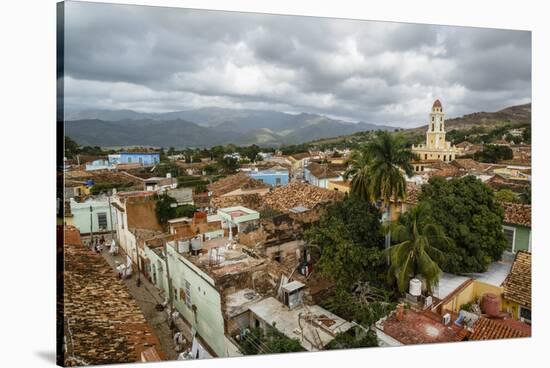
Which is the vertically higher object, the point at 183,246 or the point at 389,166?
the point at 389,166

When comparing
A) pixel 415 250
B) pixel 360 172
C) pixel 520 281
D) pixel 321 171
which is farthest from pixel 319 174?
pixel 520 281

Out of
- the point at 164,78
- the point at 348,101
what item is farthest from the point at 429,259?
the point at 164,78

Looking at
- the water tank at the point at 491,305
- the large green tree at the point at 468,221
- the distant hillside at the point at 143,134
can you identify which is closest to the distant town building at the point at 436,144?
the large green tree at the point at 468,221

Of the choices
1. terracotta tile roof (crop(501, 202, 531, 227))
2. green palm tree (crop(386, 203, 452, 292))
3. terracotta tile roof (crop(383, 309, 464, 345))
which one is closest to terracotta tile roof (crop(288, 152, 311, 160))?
green palm tree (crop(386, 203, 452, 292))

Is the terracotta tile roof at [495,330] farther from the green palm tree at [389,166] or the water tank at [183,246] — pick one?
the water tank at [183,246]

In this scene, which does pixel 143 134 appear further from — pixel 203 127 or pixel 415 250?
pixel 415 250

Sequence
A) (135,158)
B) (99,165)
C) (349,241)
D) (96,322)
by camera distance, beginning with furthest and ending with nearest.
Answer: (349,241)
(135,158)
(99,165)
(96,322)

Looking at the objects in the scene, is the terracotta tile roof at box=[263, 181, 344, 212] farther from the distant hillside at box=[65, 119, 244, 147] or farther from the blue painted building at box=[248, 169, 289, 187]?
the distant hillside at box=[65, 119, 244, 147]

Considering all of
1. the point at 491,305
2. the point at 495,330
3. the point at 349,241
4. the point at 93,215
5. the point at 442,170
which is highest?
the point at 442,170
